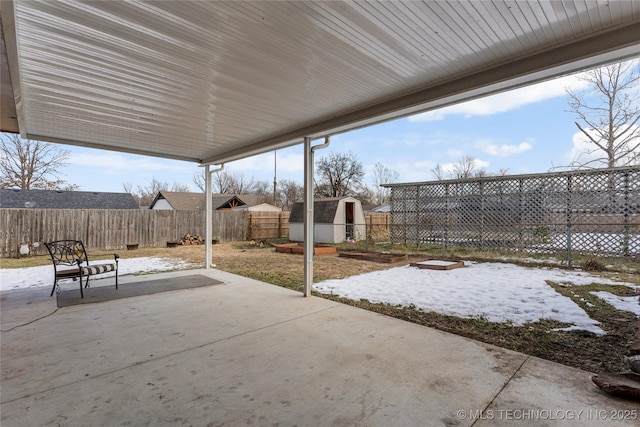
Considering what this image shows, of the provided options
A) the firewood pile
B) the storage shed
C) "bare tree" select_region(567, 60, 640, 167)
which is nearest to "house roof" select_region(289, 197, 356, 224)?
the storage shed

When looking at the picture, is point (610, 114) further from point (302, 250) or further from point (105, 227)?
point (105, 227)

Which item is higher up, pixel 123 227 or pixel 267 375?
pixel 123 227

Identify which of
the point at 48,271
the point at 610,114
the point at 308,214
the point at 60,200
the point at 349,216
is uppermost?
the point at 610,114

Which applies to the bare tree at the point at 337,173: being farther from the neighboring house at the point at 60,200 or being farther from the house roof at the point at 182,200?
the neighboring house at the point at 60,200

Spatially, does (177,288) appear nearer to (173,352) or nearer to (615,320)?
(173,352)

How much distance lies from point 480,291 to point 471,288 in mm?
200

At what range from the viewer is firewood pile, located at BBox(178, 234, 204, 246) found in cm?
1198

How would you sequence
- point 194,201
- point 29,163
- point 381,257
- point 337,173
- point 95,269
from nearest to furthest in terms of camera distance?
point 95,269 < point 381,257 < point 29,163 < point 337,173 < point 194,201

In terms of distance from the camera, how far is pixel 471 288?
16.3ft

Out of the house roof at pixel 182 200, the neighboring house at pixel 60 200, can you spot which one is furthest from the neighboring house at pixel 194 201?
the neighboring house at pixel 60 200

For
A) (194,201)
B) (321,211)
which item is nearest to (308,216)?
(321,211)

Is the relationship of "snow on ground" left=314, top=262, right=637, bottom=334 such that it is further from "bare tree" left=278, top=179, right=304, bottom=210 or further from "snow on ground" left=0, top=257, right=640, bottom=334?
"bare tree" left=278, top=179, right=304, bottom=210

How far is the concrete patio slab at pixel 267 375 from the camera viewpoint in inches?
70.6

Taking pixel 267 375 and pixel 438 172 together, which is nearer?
pixel 267 375
